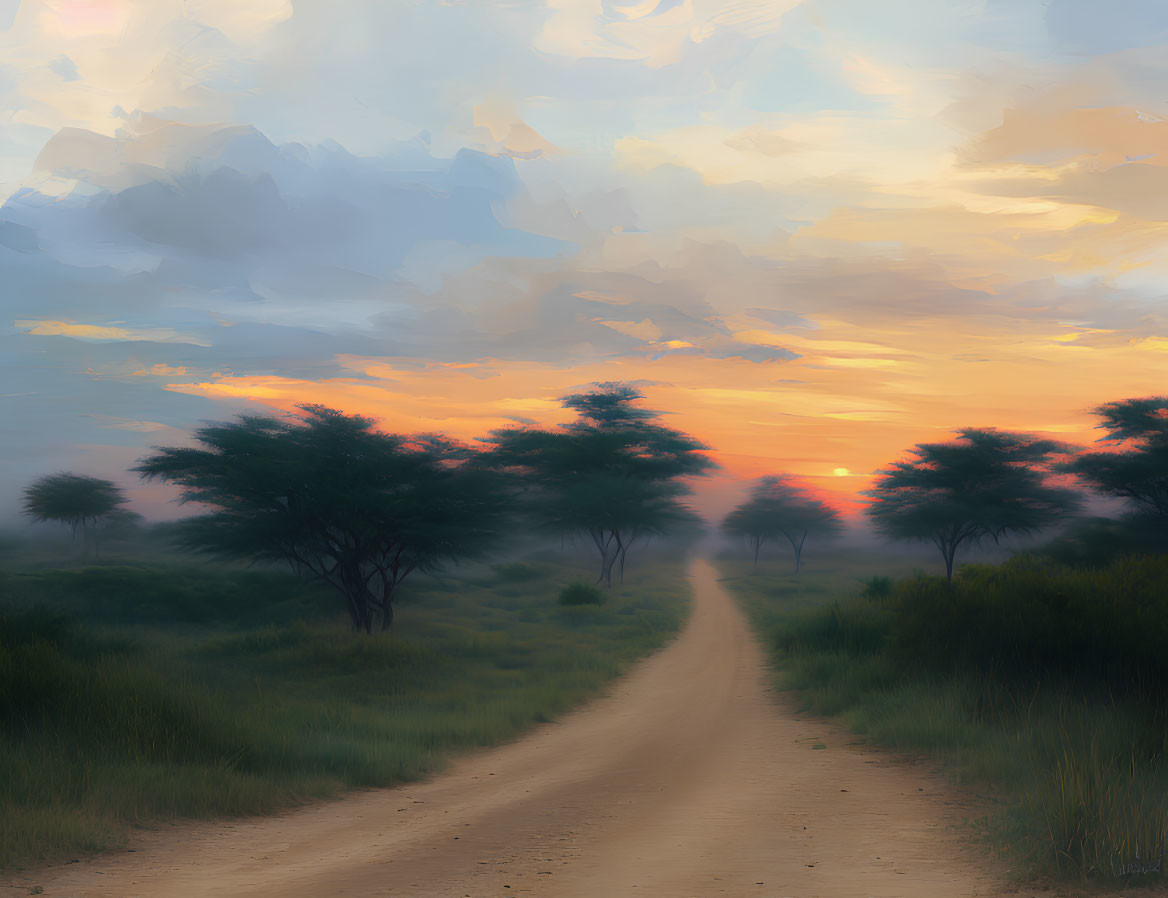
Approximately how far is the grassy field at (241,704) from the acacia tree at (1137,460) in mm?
22997

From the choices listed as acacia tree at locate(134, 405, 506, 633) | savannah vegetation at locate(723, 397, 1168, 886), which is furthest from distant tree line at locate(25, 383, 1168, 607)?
savannah vegetation at locate(723, 397, 1168, 886)

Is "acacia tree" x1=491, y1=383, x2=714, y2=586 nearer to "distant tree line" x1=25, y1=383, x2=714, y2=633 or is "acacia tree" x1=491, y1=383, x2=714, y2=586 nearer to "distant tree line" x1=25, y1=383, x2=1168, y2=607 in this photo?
"distant tree line" x1=25, y1=383, x2=1168, y2=607

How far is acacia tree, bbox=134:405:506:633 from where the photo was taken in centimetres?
2602

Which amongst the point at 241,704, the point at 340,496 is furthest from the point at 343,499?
the point at 241,704

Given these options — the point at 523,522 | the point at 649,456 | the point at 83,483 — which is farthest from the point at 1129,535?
the point at 83,483

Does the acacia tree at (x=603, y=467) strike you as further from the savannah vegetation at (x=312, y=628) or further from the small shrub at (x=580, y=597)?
the small shrub at (x=580, y=597)

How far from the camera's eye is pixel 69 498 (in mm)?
58625

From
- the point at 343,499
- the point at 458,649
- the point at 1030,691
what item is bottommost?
the point at 458,649

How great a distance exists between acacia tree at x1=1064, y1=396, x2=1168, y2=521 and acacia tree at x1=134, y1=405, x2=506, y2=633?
29612 millimetres

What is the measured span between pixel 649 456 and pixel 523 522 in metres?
8.16

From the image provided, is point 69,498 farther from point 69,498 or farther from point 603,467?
point 603,467

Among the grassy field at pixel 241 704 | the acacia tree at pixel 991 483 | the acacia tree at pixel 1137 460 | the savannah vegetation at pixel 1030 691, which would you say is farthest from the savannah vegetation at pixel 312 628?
the acacia tree at pixel 1137 460

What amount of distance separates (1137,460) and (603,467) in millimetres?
25877

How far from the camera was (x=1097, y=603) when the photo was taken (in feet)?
45.1
